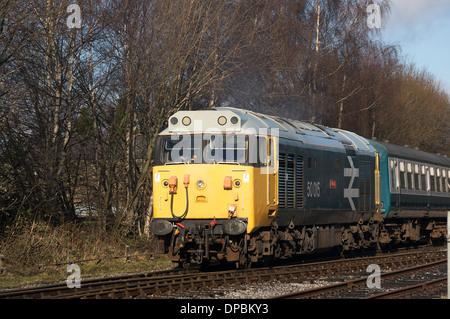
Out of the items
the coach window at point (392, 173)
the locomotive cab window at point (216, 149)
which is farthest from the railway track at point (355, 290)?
the coach window at point (392, 173)

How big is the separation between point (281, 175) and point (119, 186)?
30.0 ft

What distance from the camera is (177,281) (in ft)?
45.9

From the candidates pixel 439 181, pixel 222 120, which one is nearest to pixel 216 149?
pixel 222 120

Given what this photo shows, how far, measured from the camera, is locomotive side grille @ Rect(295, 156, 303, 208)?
1656cm

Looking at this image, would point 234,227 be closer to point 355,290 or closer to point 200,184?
point 200,184

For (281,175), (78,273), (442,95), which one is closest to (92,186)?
(78,273)

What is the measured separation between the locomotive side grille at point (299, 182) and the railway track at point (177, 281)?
1.62 metres

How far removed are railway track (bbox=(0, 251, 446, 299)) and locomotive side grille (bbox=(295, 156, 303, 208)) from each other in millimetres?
1618

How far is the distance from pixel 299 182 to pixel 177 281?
4293 mm

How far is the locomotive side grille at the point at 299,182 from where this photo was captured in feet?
54.3

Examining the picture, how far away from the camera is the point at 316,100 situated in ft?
107

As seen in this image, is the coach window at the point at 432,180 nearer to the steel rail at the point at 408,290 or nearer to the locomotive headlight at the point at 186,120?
the steel rail at the point at 408,290

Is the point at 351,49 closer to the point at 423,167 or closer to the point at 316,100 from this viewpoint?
the point at 316,100

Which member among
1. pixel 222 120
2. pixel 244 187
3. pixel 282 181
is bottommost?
pixel 244 187
